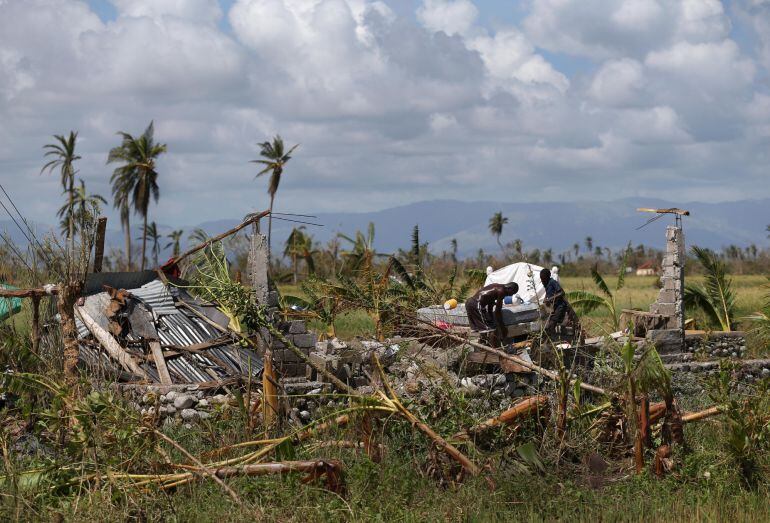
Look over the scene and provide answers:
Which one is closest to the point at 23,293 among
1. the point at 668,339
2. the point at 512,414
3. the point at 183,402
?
the point at 183,402

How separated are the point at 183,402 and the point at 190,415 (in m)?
0.27

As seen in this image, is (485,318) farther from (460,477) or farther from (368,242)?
(460,477)

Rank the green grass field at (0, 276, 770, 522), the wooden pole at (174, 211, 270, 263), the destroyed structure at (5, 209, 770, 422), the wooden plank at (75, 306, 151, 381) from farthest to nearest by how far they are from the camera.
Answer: the wooden plank at (75, 306, 151, 381) < the wooden pole at (174, 211, 270, 263) < the destroyed structure at (5, 209, 770, 422) < the green grass field at (0, 276, 770, 522)

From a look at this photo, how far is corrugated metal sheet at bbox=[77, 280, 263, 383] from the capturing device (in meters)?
11.8

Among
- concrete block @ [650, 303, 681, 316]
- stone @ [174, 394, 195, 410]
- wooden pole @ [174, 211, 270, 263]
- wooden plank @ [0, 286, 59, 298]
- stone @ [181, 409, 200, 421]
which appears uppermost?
wooden pole @ [174, 211, 270, 263]

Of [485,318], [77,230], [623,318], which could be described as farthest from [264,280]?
[623,318]

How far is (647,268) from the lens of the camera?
222 ft

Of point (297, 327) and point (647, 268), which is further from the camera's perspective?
point (647, 268)

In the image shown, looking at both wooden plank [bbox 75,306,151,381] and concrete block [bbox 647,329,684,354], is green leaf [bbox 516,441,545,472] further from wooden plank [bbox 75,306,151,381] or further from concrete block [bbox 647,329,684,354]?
concrete block [bbox 647,329,684,354]

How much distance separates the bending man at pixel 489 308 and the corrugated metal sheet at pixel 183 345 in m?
3.19

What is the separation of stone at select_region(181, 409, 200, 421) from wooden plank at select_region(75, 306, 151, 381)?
56.8 inches

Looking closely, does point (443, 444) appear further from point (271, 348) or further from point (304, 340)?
point (304, 340)

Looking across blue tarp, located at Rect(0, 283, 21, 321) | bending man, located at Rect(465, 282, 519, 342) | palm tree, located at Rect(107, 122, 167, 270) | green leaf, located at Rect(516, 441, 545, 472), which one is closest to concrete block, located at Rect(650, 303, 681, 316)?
bending man, located at Rect(465, 282, 519, 342)

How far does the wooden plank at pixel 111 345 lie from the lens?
1155 centimetres
